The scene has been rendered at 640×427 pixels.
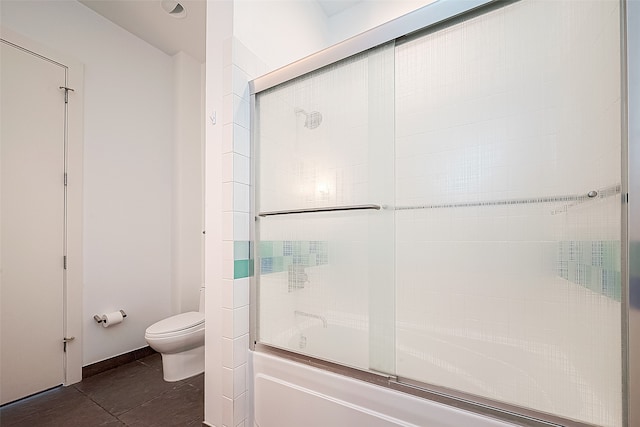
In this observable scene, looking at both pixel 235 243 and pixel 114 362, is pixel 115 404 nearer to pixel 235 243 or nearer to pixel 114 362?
pixel 114 362

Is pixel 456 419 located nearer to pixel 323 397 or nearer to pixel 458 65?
pixel 323 397

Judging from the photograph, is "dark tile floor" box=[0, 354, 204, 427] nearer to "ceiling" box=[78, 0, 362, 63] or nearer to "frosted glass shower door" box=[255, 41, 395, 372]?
"frosted glass shower door" box=[255, 41, 395, 372]

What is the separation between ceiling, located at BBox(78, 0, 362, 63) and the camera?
80.9 inches

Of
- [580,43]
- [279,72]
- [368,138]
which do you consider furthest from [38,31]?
[580,43]

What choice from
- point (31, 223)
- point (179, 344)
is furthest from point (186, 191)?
point (179, 344)

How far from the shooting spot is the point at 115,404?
5.61ft

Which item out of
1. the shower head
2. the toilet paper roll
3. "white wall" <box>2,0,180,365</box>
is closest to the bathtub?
the shower head

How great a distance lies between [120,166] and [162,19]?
1.15m

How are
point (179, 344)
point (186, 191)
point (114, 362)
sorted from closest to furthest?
point (179, 344) < point (114, 362) < point (186, 191)

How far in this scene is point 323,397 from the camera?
1.22m

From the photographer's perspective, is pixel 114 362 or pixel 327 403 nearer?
pixel 327 403

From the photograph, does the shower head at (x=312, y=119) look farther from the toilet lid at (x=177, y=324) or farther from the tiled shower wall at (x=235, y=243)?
the toilet lid at (x=177, y=324)

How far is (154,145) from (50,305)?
4.47 ft

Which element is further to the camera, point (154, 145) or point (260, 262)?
point (154, 145)
